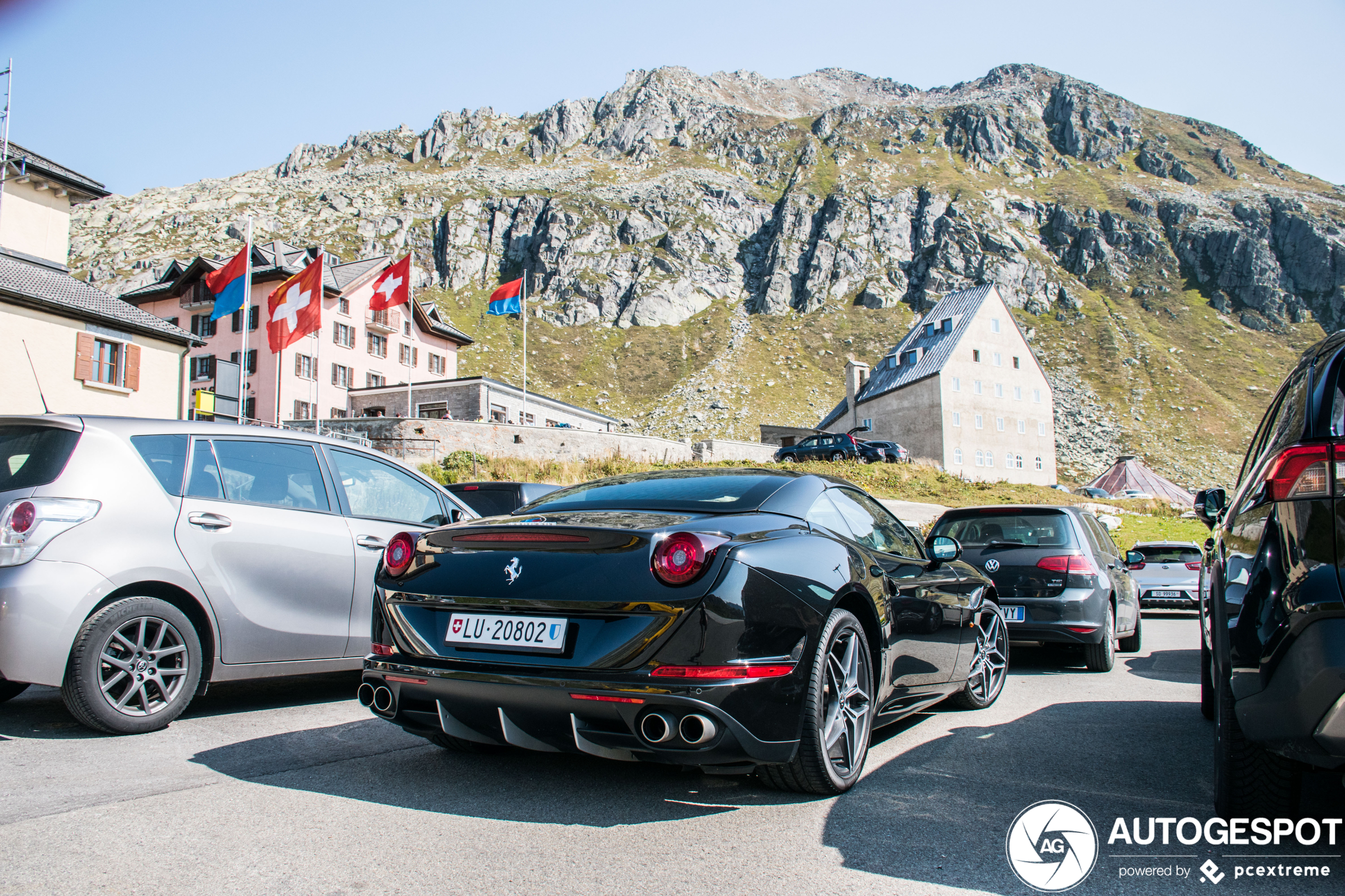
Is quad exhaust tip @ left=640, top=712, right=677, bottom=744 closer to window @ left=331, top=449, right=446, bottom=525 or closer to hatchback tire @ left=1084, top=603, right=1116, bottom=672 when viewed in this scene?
window @ left=331, top=449, right=446, bottom=525

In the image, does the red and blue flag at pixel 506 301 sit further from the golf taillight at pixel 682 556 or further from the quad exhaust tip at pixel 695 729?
the quad exhaust tip at pixel 695 729

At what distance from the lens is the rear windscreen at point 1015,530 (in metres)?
7.93

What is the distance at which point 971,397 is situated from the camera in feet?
196

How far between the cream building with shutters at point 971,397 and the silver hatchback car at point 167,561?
5545cm

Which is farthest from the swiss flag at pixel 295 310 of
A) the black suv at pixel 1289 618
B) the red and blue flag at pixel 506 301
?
the black suv at pixel 1289 618

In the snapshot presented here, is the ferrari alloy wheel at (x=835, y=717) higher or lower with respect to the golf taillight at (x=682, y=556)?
lower

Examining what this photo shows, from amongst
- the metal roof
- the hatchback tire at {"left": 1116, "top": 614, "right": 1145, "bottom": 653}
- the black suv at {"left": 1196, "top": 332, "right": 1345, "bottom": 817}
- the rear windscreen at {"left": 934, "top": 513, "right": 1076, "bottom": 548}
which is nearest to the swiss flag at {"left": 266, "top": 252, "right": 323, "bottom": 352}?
the metal roof

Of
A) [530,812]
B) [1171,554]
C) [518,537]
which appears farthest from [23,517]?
[1171,554]

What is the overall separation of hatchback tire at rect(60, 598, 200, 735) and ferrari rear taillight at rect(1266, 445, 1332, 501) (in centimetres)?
491

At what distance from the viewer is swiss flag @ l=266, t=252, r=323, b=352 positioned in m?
31.4

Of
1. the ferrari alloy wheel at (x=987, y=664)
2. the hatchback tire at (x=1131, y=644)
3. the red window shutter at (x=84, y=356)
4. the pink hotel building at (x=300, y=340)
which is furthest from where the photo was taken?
the pink hotel building at (x=300, y=340)

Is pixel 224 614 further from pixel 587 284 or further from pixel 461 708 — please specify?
pixel 587 284

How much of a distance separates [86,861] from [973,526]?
299 inches

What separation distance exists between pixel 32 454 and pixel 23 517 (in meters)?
0.46
